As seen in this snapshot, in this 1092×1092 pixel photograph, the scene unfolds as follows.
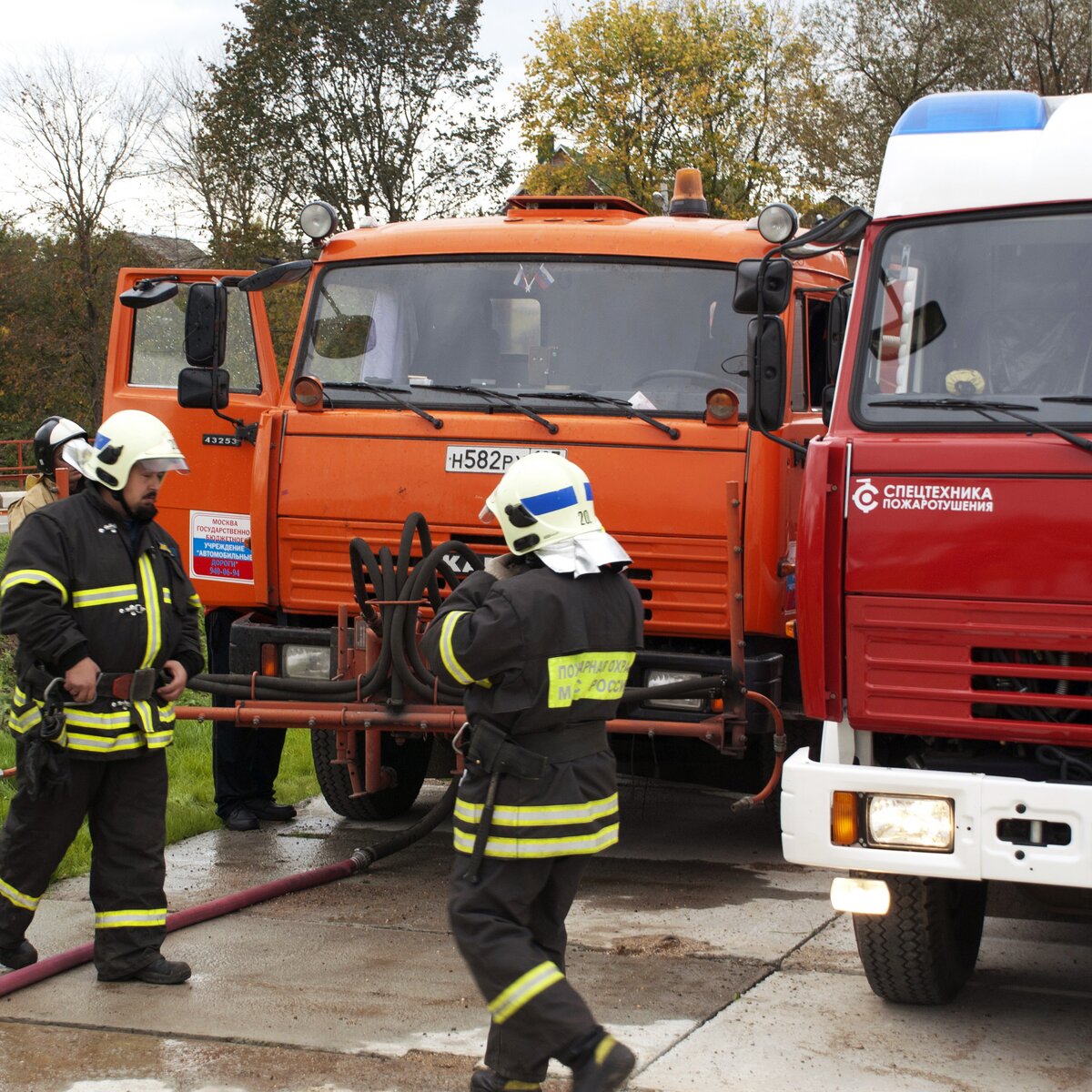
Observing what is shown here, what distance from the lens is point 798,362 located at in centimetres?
693

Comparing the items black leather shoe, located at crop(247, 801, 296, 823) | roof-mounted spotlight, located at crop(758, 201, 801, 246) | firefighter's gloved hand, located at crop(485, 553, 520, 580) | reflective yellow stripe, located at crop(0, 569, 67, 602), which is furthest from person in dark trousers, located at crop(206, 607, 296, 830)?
firefighter's gloved hand, located at crop(485, 553, 520, 580)

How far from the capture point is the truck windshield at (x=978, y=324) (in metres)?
4.62

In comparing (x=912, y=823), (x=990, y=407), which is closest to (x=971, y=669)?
(x=912, y=823)

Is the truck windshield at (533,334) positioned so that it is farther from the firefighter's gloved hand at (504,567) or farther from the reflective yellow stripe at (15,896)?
the reflective yellow stripe at (15,896)

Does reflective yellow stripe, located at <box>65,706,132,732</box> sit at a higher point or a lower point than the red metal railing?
lower

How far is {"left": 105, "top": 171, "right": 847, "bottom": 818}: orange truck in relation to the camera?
6.30 meters

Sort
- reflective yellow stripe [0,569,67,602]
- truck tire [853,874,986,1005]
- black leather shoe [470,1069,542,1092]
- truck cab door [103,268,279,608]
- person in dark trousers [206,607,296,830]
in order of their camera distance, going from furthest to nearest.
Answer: person in dark trousers [206,607,296,830] < truck cab door [103,268,279,608] < reflective yellow stripe [0,569,67,602] < truck tire [853,874,986,1005] < black leather shoe [470,1069,542,1092]

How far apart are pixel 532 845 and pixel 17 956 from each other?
2.25m

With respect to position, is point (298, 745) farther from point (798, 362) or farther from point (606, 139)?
point (606, 139)

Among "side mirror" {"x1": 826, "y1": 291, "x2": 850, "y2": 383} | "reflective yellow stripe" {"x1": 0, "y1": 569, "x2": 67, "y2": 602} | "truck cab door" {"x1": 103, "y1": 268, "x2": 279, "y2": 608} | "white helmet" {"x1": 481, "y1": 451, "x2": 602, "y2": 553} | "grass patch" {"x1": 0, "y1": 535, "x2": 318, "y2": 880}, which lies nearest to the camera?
"white helmet" {"x1": 481, "y1": 451, "x2": 602, "y2": 553}

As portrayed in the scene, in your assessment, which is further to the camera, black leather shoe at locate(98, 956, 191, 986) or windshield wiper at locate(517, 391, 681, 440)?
windshield wiper at locate(517, 391, 681, 440)

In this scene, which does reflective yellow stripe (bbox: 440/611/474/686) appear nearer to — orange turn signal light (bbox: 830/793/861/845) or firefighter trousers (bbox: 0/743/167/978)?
orange turn signal light (bbox: 830/793/861/845)

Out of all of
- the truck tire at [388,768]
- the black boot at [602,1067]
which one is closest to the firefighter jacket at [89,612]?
the truck tire at [388,768]

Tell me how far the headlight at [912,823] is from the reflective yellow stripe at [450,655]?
51.0 inches
